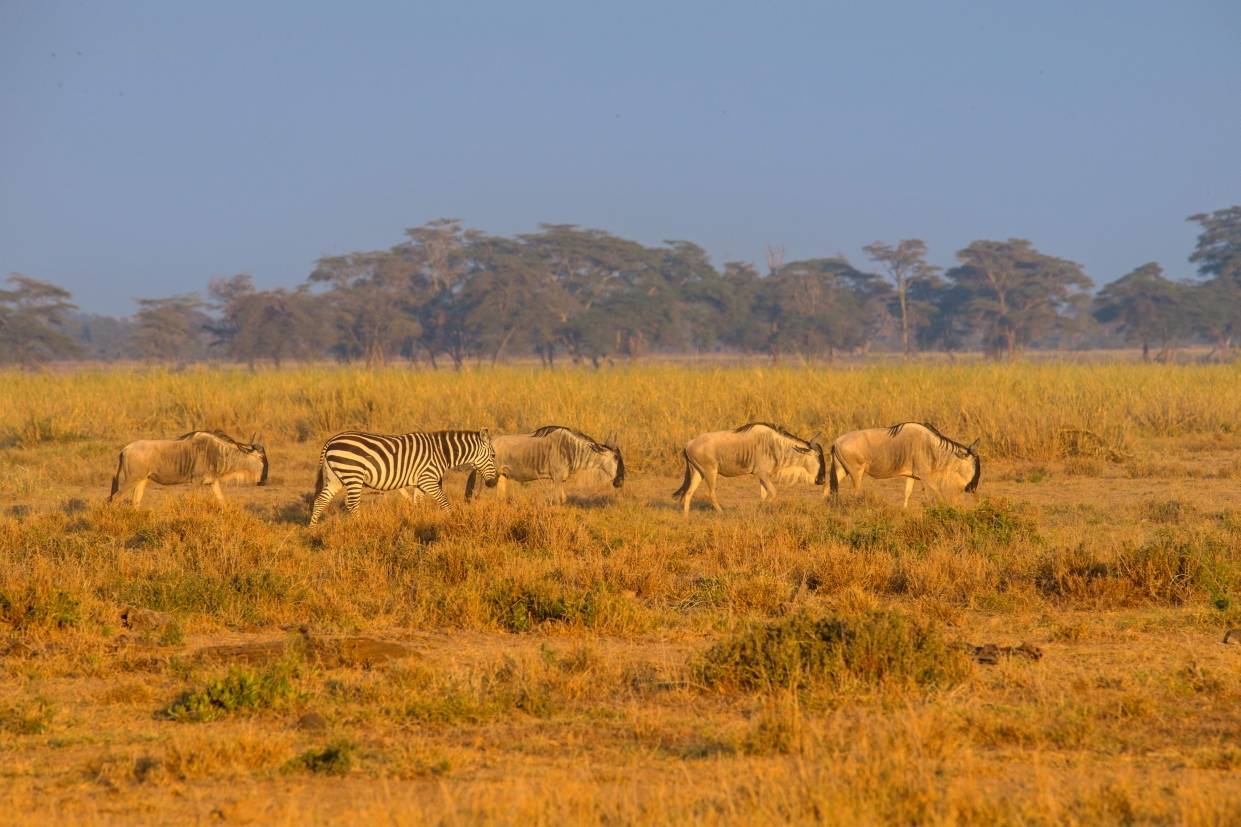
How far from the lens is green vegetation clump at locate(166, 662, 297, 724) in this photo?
4230 millimetres

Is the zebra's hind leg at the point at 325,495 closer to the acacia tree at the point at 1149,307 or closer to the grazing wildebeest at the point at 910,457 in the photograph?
the grazing wildebeest at the point at 910,457

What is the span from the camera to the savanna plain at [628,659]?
3.39 meters

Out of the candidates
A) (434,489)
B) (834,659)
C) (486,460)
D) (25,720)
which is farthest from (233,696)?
(486,460)

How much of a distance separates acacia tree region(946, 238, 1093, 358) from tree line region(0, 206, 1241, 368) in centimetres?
8

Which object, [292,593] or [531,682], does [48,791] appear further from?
[292,593]

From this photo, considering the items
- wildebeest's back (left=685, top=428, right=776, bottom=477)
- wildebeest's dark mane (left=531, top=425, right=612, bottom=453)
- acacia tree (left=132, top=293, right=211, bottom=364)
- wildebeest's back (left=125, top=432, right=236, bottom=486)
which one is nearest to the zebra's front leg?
wildebeest's dark mane (left=531, top=425, right=612, bottom=453)

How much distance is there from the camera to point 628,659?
5082 mm

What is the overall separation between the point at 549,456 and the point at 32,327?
126 feet

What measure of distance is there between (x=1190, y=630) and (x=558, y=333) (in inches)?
1620

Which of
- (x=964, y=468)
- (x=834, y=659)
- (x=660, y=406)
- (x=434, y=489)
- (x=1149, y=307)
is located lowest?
(x=834, y=659)

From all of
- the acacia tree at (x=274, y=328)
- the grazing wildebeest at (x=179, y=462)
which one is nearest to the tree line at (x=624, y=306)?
the acacia tree at (x=274, y=328)

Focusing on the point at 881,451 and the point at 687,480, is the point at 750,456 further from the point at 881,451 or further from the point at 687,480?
the point at 881,451

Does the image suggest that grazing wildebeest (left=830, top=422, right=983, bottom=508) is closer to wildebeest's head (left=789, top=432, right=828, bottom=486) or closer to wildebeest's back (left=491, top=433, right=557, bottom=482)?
wildebeest's head (left=789, top=432, right=828, bottom=486)

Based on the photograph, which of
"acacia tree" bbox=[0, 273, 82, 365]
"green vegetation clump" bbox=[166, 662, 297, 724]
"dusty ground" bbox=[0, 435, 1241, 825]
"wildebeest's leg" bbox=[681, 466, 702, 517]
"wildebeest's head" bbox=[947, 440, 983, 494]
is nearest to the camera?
"dusty ground" bbox=[0, 435, 1241, 825]
